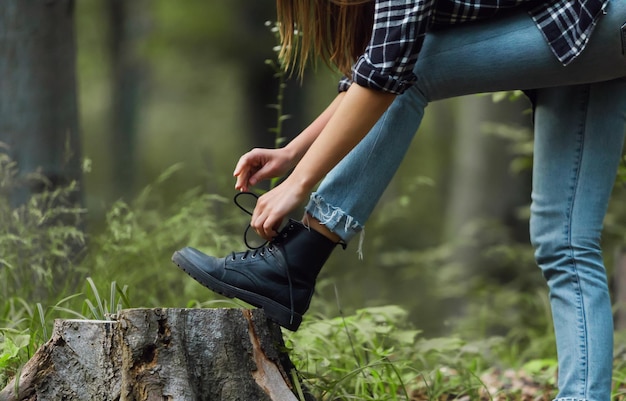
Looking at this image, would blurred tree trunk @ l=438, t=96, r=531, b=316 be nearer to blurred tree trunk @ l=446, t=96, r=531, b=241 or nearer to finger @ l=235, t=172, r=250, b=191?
blurred tree trunk @ l=446, t=96, r=531, b=241

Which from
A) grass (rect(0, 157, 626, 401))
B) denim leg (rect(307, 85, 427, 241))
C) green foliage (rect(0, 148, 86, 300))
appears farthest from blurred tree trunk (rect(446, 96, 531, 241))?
denim leg (rect(307, 85, 427, 241))

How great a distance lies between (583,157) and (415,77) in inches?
21.2

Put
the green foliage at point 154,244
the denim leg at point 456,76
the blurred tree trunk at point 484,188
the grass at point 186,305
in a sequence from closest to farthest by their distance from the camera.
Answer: the denim leg at point 456,76
the grass at point 186,305
the green foliage at point 154,244
the blurred tree trunk at point 484,188

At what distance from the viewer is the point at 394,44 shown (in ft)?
5.91

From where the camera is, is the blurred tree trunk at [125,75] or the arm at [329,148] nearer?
the arm at [329,148]

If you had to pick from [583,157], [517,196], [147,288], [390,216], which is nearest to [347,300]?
[390,216]

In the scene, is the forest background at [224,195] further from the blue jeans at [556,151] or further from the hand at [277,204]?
the blue jeans at [556,151]

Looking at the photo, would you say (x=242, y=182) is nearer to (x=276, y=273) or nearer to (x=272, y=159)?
(x=272, y=159)

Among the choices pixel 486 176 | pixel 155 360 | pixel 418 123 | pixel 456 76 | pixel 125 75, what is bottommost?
pixel 125 75

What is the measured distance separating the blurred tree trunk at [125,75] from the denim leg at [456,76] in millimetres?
9201

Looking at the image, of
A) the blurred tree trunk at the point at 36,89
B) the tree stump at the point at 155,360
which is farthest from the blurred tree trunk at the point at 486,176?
the tree stump at the point at 155,360

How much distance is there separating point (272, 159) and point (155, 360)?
623mm

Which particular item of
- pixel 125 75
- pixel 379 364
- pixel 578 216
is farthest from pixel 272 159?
pixel 125 75

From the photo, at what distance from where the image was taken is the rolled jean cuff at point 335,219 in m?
2.00
